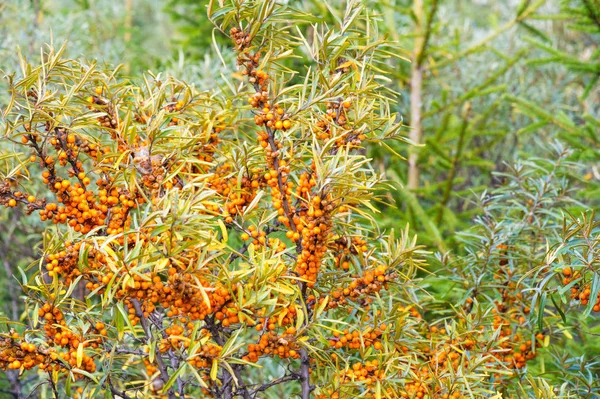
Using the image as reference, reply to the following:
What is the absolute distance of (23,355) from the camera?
130cm

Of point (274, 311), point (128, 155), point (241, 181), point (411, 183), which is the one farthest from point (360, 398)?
point (411, 183)

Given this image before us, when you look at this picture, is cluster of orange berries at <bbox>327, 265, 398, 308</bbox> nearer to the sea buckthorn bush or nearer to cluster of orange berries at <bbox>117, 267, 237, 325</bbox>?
the sea buckthorn bush

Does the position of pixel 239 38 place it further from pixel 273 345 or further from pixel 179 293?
pixel 273 345

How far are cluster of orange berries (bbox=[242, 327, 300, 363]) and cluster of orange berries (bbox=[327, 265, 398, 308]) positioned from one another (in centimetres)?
15

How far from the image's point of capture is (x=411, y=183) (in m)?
3.78

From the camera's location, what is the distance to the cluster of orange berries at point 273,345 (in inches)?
51.5

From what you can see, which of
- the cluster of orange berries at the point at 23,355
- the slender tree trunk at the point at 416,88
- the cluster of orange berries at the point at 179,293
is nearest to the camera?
the cluster of orange berries at the point at 179,293

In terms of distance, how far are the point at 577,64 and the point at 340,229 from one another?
80.1 inches

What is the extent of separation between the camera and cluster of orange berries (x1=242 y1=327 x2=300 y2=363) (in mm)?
1308

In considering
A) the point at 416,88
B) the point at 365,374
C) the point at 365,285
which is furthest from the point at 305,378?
the point at 416,88

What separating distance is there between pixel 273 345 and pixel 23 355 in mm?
532

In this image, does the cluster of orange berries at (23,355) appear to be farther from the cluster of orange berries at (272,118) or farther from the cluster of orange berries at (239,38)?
the cluster of orange berries at (239,38)

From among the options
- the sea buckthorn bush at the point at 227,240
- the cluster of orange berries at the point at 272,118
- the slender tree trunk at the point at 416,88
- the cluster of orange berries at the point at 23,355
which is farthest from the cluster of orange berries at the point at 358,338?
the slender tree trunk at the point at 416,88

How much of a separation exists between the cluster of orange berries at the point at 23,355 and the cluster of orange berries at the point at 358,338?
618 mm
